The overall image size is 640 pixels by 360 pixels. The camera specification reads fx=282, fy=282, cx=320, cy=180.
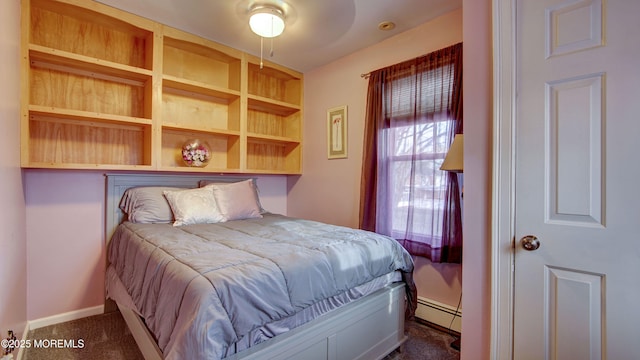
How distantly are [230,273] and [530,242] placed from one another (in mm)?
1280

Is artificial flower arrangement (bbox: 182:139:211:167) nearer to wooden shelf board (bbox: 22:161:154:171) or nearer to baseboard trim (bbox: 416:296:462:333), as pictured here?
wooden shelf board (bbox: 22:161:154:171)

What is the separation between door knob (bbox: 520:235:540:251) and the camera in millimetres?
1190

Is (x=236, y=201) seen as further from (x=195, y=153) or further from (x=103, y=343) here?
(x=103, y=343)

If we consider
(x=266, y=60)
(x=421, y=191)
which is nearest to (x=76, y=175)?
(x=266, y=60)

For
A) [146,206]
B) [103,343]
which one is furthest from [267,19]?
[103,343]

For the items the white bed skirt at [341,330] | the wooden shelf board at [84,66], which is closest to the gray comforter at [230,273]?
the white bed skirt at [341,330]

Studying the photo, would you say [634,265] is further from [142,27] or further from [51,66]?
[51,66]

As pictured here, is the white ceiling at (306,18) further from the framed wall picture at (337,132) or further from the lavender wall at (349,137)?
the framed wall picture at (337,132)

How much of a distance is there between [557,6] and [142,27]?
112 inches

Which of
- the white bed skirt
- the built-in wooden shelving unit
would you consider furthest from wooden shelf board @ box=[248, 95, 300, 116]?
the white bed skirt

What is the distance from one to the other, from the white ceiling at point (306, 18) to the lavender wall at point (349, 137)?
119 mm

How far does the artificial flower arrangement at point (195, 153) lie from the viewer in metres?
2.77

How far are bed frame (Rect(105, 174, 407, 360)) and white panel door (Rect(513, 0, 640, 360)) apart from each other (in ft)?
2.39

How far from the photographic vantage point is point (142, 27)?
2400mm
